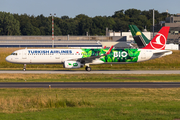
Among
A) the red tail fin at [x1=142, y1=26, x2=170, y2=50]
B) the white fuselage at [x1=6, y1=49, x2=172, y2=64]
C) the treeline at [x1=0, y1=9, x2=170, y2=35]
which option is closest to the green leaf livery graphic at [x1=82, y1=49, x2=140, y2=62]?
the white fuselage at [x1=6, y1=49, x2=172, y2=64]

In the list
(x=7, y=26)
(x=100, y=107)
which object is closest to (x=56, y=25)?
(x=7, y=26)

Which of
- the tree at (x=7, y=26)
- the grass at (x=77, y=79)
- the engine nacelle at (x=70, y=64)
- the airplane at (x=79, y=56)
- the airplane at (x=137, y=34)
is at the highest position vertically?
the tree at (x=7, y=26)

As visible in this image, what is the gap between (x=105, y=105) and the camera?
793 inches

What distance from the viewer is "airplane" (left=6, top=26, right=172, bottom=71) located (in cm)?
5238

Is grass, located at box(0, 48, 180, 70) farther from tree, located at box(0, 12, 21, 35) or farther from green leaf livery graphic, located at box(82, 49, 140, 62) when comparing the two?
tree, located at box(0, 12, 21, 35)

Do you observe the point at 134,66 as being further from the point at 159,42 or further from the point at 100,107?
the point at 100,107

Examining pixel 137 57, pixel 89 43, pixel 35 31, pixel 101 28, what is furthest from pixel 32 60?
pixel 101 28

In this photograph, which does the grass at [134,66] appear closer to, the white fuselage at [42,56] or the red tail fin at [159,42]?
the red tail fin at [159,42]

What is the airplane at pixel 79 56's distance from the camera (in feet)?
172

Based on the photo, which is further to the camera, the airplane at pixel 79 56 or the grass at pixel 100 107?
the airplane at pixel 79 56

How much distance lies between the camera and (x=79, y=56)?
53.2 metres

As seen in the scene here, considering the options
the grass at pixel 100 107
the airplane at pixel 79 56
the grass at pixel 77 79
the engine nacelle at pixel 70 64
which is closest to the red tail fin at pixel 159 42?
the airplane at pixel 79 56

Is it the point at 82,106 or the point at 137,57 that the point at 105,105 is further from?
the point at 137,57

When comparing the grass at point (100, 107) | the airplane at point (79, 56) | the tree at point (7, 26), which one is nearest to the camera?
the grass at point (100, 107)
